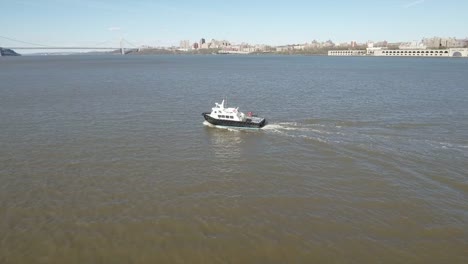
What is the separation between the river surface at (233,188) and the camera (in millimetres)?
23156

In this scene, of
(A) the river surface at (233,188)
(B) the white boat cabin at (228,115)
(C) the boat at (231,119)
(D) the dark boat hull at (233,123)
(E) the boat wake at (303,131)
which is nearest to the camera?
(A) the river surface at (233,188)

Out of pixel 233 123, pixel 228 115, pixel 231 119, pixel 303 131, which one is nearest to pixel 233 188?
pixel 303 131

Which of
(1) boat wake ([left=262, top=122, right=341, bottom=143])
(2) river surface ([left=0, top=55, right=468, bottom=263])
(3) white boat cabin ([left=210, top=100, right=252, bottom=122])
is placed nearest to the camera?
(2) river surface ([left=0, top=55, right=468, bottom=263])

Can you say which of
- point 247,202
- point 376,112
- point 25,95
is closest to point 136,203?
point 247,202

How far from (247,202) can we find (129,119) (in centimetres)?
3339

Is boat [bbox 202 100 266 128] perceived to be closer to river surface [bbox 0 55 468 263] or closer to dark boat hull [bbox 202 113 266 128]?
dark boat hull [bbox 202 113 266 128]

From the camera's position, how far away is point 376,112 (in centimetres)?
6081

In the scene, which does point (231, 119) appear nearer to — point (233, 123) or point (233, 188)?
point (233, 123)

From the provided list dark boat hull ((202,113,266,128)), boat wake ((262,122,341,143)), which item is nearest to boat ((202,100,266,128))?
dark boat hull ((202,113,266,128))

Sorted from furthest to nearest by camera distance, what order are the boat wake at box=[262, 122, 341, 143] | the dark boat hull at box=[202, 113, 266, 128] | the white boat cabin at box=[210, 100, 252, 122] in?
the white boat cabin at box=[210, 100, 252, 122], the dark boat hull at box=[202, 113, 266, 128], the boat wake at box=[262, 122, 341, 143]

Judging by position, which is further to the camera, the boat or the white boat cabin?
the white boat cabin

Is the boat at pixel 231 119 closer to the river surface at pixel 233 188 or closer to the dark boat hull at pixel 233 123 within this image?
the dark boat hull at pixel 233 123

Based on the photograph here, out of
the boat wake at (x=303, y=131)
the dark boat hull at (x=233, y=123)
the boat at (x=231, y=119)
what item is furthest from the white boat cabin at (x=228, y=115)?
the boat wake at (x=303, y=131)

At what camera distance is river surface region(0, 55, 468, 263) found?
2316 centimetres
